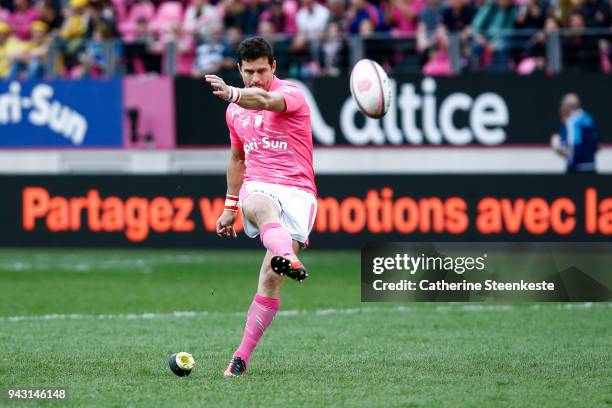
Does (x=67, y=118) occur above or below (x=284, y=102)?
below

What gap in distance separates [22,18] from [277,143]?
15940 mm

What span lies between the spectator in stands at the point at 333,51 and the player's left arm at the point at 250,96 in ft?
39.6

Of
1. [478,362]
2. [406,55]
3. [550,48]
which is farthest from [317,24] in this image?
[478,362]

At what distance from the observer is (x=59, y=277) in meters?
15.8

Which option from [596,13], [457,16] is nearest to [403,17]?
[457,16]

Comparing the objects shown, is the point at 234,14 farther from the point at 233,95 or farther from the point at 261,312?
the point at 233,95

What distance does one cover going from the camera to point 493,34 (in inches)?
747

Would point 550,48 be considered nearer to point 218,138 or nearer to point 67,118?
point 218,138

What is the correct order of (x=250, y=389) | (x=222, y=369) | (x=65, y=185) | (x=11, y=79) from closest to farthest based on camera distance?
(x=250, y=389) < (x=222, y=369) < (x=65, y=185) < (x=11, y=79)

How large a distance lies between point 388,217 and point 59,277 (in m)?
4.68

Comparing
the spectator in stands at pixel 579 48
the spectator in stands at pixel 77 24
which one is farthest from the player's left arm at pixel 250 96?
the spectator in stands at pixel 77 24

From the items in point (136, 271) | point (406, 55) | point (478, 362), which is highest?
point (406, 55)

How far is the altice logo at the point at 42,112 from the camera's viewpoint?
2144cm

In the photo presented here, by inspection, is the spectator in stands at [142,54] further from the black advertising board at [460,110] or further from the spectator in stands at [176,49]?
the black advertising board at [460,110]
